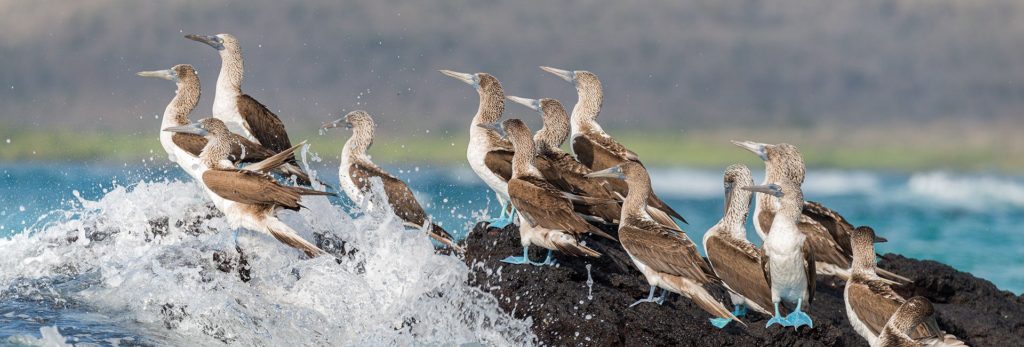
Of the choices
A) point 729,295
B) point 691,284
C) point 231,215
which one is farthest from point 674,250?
point 231,215

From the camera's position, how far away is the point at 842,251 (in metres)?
10.0

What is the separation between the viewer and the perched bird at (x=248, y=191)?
8.94 metres

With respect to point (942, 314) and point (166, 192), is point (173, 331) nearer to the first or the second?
point (166, 192)

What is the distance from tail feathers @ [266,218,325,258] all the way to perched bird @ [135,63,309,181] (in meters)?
0.97

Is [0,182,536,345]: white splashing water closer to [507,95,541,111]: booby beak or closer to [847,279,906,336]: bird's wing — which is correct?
[507,95,541,111]: booby beak

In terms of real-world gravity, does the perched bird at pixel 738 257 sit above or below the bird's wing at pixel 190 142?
below

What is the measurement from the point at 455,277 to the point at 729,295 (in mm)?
2068

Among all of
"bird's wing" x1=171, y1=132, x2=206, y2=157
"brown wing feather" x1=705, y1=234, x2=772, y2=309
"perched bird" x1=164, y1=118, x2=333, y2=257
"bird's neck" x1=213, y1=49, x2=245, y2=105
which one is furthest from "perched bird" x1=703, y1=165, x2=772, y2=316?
"bird's neck" x1=213, y1=49, x2=245, y2=105

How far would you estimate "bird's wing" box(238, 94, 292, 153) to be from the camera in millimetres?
10883

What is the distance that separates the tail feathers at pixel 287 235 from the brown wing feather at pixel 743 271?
126 inches

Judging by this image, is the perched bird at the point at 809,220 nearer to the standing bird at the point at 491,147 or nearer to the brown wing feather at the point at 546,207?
the standing bird at the point at 491,147

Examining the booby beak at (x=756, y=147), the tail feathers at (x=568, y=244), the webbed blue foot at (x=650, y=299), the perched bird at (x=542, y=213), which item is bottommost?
the webbed blue foot at (x=650, y=299)

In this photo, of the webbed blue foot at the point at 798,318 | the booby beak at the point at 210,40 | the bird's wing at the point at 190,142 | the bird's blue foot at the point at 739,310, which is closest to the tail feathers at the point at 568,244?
the bird's blue foot at the point at 739,310

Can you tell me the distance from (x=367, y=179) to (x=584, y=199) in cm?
220
